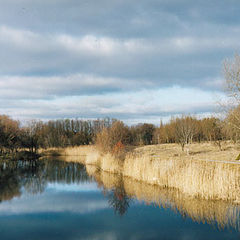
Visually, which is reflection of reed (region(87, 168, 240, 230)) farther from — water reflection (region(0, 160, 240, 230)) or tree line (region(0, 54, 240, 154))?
tree line (region(0, 54, 240, 154))

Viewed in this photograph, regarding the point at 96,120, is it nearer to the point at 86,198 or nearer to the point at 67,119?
the point at 67,119

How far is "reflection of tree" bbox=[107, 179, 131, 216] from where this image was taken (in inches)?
400

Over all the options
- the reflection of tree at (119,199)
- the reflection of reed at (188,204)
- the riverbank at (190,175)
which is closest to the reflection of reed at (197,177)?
the riverbank at (190,175)

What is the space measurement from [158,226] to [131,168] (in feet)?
27.1

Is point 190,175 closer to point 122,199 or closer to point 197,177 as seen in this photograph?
point 197,177

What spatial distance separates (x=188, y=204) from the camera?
993 centimetres

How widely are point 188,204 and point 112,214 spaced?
114 inches

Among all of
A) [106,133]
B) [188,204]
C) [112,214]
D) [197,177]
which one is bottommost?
[112,214]

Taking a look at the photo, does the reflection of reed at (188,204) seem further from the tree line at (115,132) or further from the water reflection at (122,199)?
the tree line at (115,132)

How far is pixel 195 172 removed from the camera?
10969 mm

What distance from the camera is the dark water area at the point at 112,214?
7574mm

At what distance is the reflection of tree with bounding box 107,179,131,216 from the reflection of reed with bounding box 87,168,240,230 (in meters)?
0.25

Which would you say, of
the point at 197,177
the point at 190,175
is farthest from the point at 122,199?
the point at 197,177

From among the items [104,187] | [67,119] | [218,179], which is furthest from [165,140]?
[218,179]
